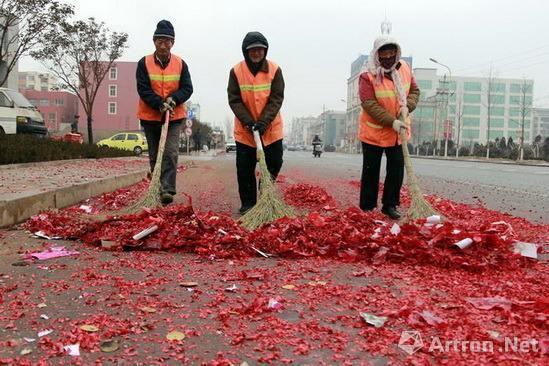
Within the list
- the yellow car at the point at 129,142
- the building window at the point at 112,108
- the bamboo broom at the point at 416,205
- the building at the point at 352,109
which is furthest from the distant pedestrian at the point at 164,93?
the building at the point at 352,109

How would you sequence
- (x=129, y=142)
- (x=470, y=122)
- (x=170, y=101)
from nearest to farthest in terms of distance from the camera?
(x=170, y=101) < (x=129, y=142) < (x=470, y=122)

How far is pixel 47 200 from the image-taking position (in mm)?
5043

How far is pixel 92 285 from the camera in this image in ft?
Answer: 9.13

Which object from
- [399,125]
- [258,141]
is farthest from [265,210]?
[399,125]

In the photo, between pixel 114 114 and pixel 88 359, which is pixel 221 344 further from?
pixel 114 114

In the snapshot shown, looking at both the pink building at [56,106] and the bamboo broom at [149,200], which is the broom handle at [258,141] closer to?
the bamboo broom at [149,200]

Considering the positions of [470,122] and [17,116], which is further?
[470,122]

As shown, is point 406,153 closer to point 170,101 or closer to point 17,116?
point 170,101

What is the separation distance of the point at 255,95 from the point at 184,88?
3.63 feet

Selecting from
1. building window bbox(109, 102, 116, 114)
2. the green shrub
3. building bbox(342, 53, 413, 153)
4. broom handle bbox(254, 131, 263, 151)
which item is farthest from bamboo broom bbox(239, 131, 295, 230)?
building bbox(342, 53, 413, 153)

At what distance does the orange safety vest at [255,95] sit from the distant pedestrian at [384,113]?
0.89 meters

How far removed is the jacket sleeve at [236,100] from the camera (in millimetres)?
5262

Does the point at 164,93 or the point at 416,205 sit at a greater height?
the point at 164,93

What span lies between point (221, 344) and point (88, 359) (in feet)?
1.62
